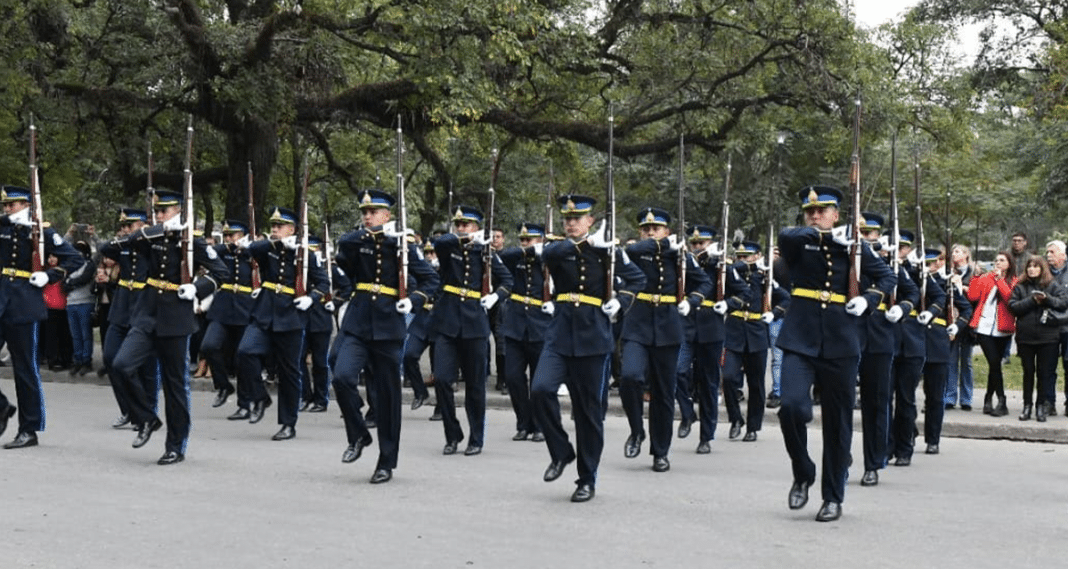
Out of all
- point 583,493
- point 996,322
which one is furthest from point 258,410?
point 996,322

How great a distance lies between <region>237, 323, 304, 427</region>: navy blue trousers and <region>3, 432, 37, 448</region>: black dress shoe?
205cm

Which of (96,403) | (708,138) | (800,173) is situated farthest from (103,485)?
(800,173)

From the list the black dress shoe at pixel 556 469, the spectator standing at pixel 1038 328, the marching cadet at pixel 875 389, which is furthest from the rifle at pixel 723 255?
the black dress shoe at pixel 556 469

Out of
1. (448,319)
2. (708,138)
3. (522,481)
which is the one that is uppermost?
(708,138)

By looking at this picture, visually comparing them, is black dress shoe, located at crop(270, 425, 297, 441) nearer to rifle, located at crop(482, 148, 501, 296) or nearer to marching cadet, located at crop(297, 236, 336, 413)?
marching cadet, located at crop(297, 236, 336, 413)

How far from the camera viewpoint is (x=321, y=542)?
23.8ft

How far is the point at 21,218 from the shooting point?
10.8m

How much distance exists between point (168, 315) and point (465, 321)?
245cm

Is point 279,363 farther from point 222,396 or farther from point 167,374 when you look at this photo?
point 167,374

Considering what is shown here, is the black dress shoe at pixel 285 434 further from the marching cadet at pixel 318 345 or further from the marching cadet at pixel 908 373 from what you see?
the marching cadet at pixel 908 373

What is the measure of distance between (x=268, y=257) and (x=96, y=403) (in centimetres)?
290

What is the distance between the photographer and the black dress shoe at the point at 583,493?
342 inches

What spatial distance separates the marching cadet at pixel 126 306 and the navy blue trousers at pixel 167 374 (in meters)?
0.13

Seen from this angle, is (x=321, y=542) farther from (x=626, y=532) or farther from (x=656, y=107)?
(x=656, y=107)
